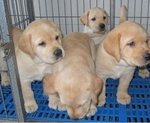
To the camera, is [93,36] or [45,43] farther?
[93,36]

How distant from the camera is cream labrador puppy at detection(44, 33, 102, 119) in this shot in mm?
1584

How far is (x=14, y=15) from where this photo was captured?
2.84 meters

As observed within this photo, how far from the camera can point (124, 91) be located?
212 cm

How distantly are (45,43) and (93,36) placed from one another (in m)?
0.98

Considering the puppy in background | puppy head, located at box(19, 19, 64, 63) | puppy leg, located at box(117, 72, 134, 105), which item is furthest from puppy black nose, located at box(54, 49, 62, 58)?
the puppy in background

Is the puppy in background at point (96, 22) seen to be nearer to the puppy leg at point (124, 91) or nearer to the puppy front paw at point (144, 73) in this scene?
the puppy front paw at point (144, 73)

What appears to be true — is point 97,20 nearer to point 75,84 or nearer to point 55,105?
point 55,105

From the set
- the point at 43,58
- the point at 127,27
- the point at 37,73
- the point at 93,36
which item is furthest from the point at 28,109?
the point at 93,36

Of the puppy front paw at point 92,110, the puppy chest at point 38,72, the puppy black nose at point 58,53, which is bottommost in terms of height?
the puppy front paw at point 92,110

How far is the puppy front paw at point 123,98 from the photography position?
2.05 m

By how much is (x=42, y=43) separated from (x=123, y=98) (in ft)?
2.50

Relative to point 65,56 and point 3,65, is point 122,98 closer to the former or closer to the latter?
point 65,56

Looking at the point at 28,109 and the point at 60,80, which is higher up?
the point at 60,80

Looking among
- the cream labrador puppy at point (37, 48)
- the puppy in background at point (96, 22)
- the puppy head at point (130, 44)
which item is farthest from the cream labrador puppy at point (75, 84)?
the puppy in background at point (96, 22)
